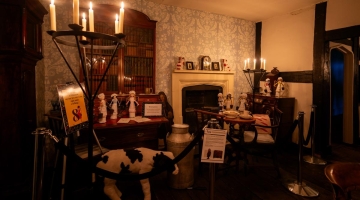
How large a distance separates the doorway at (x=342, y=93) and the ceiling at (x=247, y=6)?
1282mm

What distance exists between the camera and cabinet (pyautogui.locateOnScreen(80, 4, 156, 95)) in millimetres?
3359

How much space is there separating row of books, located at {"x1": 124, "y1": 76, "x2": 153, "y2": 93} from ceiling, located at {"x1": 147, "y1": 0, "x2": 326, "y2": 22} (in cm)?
148

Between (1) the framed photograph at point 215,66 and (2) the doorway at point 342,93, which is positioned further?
(1) the framed photograph at point 215,66

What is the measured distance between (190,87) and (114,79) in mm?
1593

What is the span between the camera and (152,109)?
300cm

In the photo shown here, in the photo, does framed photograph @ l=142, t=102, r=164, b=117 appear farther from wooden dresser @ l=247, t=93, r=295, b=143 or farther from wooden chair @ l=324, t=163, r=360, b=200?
wooden dresser @ l=247, t=93, r=295, b=143

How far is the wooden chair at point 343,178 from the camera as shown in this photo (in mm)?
1135

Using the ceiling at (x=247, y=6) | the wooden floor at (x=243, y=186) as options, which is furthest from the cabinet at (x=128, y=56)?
the wooden floor at (x=243, y=186)

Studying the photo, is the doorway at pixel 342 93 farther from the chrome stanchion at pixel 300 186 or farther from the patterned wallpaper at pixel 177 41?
the chrome stanchion at pixel 300 186

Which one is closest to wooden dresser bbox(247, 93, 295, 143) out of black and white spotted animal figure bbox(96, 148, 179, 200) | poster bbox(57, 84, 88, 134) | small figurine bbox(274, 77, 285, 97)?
small figurine bbox(274, 77, 285, 97)

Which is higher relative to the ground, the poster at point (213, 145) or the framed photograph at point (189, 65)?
the framed photograph at point (189, 65)

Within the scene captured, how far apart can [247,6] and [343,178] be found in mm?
3722

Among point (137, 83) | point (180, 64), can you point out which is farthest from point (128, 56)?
point (180, 64)

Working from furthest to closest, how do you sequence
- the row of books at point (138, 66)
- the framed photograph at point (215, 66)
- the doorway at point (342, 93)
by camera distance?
the framed photograph at point (215, 66), the doorway at point (342, 93), the row of books at point (138, 66)
